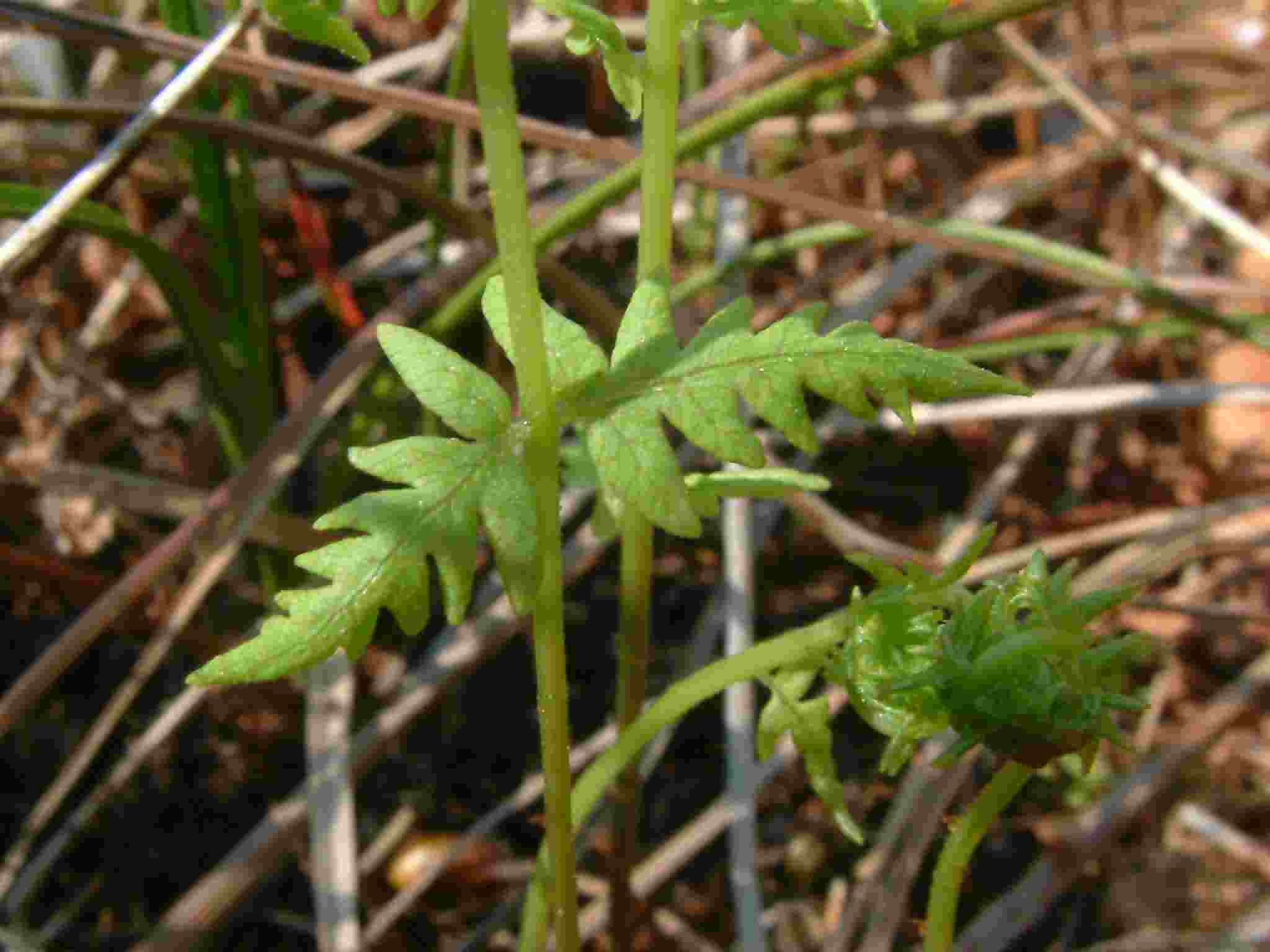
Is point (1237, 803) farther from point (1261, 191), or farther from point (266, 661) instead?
point (266, 661)

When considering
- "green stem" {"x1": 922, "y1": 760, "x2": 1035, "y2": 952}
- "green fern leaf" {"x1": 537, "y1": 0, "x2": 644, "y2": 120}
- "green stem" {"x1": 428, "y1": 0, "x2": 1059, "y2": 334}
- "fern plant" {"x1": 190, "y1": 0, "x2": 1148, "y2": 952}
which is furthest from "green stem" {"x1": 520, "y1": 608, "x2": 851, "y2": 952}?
"green stem" {"x1": 428, "y1": 0, "x2": 1059, "y2": 334}

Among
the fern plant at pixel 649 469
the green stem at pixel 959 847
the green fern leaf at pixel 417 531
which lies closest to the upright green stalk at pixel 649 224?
the fern plant at pixel 649 469

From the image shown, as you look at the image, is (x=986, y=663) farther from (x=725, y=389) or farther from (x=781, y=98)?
(x=781, y=98)

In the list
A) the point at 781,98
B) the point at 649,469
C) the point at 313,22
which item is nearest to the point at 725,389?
the point at 649,469

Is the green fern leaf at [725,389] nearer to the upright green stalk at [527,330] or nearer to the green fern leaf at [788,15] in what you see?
the upright green stalk at [527,330]

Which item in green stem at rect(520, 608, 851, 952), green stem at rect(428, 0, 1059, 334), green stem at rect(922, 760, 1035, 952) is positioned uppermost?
green stem at rect(428, 0, 1059, 334)

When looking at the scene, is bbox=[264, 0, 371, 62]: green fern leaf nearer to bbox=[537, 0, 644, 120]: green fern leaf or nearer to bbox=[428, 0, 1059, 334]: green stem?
bbox=[537, 0, 644, 120]: green fern leaf

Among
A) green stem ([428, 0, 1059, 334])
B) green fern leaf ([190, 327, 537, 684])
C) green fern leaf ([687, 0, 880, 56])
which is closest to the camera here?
green fern leaf ([190, 327, 537, 684])
